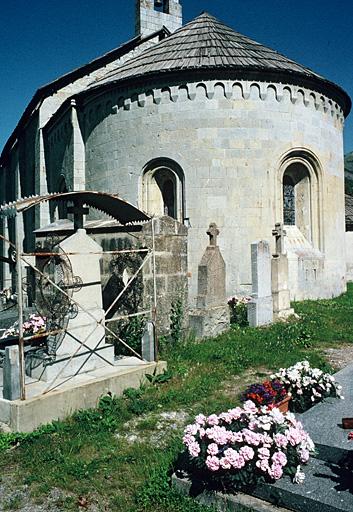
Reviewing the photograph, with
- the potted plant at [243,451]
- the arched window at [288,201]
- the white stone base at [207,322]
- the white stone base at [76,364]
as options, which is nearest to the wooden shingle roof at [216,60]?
the arched window at [288,201]

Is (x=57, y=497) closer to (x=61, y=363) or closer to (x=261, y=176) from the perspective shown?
(x=61, y=363)

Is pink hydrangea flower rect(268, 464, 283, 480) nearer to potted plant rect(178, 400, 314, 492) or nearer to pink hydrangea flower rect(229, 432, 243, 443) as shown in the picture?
potted plant rect(178, 400, 314, 492)

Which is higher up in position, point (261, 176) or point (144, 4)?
point (144, 4)

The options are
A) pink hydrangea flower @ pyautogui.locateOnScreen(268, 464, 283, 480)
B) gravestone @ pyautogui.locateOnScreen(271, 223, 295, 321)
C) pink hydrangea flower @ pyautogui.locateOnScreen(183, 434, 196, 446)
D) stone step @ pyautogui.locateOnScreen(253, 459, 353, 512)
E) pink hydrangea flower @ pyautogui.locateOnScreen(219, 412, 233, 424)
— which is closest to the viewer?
stone step @ pyautogui.locateOnScreen(253, 459, 353, 512)

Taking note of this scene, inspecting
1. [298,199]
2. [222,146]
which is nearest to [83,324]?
[222,146]

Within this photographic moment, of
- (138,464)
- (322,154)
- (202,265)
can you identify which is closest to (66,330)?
(138,464)

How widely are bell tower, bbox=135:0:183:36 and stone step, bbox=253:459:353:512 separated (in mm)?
21012

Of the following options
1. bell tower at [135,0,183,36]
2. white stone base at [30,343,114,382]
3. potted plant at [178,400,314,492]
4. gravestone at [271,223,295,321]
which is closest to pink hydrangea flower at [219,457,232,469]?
potted plant at [178,400,314,492]

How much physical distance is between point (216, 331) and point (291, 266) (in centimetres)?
563

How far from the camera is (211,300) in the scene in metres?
9.66

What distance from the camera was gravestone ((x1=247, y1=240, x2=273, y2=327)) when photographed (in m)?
10.7

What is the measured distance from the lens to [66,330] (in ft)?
20.2

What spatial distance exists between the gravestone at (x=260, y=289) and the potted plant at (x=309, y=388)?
17.1 feet

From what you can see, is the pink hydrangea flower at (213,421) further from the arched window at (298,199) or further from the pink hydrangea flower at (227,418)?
the arched window at (298,199)
